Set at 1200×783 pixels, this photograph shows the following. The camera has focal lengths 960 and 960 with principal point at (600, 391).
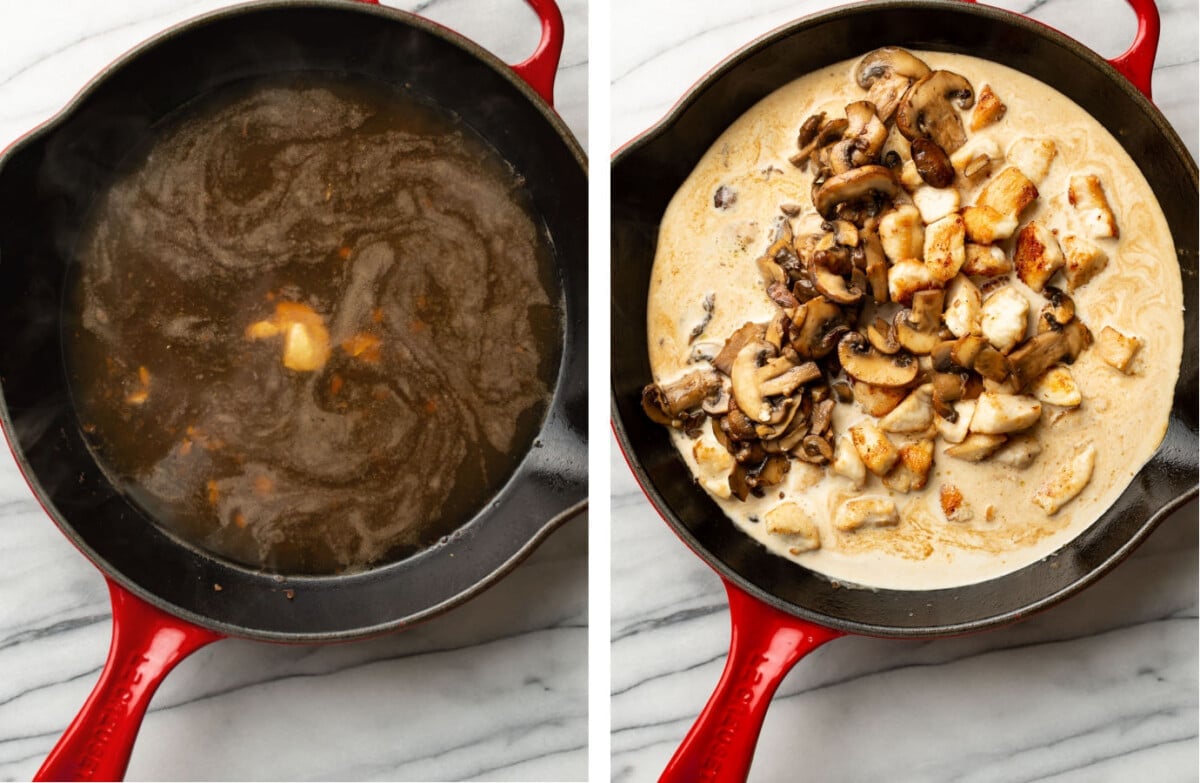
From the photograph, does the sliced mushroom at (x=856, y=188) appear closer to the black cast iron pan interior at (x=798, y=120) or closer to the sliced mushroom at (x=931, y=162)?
the sliced mushroom at (x=931, y=162)

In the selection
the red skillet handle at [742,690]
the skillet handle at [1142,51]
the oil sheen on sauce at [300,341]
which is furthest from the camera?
the oil sheen on sauce at [300,341]

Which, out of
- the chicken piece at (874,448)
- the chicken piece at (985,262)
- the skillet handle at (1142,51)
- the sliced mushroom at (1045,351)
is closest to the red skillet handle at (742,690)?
the chicken piece at (874,448)

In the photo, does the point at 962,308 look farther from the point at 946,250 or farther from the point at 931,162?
the point at 931,162

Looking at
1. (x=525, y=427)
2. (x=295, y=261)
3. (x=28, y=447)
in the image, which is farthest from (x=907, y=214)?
(x=28, y=447)

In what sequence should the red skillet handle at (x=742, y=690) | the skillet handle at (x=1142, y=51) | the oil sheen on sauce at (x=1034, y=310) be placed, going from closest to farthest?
the red skillet handle at (x=742, y=690) < the skillet handle at (x=1142, y=51) < the oil sheen on sauce at (x=1034, y=310)

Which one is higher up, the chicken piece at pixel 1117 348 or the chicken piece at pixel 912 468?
the chicken piece at pixel 1117 348

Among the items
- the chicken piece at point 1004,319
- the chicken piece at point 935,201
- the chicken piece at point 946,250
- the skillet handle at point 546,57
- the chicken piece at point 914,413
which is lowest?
the chicken piece at point 914,413

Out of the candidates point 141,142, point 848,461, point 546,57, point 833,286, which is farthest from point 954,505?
point 141,142
